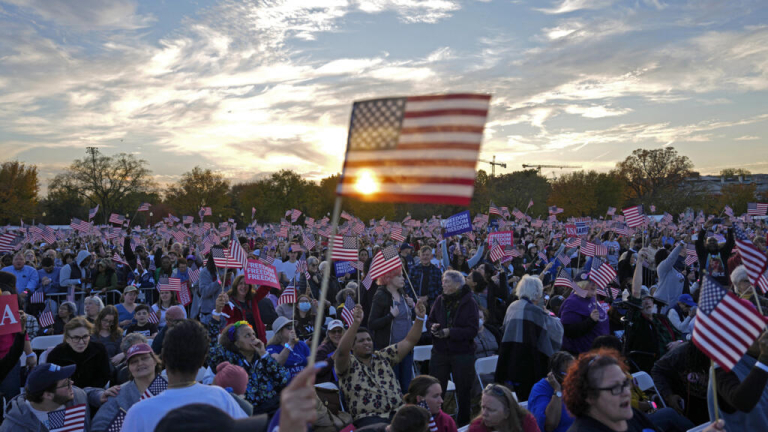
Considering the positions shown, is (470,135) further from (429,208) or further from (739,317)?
(429,208)

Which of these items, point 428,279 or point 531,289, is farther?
point 428,279

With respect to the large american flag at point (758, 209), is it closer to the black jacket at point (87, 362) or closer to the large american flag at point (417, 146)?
the large american flag at point (417, 146)

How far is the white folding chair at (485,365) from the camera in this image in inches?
279

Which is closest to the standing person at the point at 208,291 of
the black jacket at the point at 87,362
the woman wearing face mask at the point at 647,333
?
the black jacket at the point at 87,362

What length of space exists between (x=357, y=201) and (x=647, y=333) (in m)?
65.7

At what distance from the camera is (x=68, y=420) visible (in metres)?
4.43

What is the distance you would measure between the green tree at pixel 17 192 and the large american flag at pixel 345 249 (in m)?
65.4

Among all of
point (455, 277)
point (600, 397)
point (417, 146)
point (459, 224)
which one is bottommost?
point (600, 397)

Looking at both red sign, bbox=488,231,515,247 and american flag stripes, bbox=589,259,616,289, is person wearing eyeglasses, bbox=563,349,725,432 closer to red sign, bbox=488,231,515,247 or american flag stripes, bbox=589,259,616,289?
american flag stripes, bbox=589,259,616,289

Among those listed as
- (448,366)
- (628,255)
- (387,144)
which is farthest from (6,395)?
(628,255)

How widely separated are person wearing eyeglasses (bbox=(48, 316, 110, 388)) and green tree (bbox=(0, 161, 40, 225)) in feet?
226

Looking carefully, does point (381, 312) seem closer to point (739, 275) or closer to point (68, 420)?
point (68, 420)

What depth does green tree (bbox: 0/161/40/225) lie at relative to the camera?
64.2 meters

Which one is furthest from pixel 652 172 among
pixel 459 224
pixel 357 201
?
pixel 459 224
